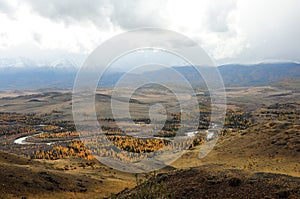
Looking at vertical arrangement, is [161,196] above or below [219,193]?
above

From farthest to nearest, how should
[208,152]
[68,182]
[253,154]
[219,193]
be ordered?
1. [208,152]
2. [253,154]
3. [68,182]
4. [219,193]

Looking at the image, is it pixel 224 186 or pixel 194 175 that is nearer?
pixel 224 186

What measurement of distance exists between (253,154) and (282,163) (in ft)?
37.6

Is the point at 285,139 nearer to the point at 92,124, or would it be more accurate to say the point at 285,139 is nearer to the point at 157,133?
the point at 157,133

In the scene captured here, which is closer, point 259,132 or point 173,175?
point 173,175

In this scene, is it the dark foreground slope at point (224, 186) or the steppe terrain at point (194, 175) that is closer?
the dark foreground slope at point (224, 186)

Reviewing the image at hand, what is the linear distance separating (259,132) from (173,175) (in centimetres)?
4715

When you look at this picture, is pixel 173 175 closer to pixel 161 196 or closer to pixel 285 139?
pixel 161 196

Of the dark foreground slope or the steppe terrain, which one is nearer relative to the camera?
the dark foreground slope

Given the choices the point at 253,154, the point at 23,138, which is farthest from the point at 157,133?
the point at 253,154

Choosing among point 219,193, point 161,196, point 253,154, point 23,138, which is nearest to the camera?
point 161,196

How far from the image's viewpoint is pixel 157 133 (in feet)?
522

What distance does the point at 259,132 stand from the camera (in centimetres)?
7688

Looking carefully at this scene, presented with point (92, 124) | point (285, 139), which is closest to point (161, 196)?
point (285, 139)
